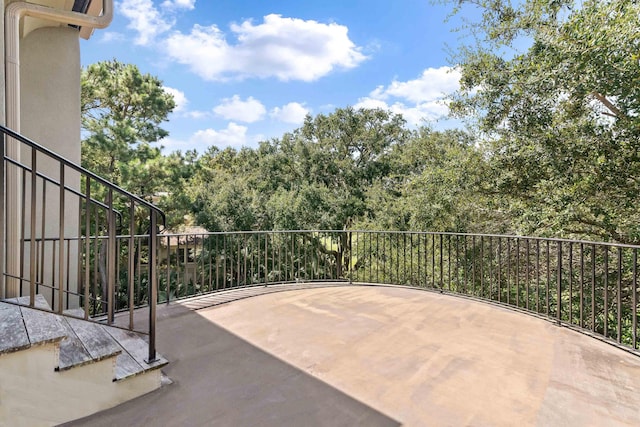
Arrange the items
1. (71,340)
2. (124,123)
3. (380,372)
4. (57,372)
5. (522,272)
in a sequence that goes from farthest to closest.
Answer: (124,123) < (522,272) < (380,372) < (71,340) < (57,372)

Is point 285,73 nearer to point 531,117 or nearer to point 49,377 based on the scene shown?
point 531,117

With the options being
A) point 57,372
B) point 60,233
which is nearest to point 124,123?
point 60,233

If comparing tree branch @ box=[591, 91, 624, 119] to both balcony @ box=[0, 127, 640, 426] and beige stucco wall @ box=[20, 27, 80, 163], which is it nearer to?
balcony @ box=[0, 127, 640, 426]

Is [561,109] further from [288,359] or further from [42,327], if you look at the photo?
[42,327]

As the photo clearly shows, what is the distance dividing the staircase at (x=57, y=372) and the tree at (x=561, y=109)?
614 cm

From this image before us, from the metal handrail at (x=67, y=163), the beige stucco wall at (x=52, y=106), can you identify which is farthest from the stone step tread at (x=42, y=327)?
the beige stucco wall at (x=52, y=106)

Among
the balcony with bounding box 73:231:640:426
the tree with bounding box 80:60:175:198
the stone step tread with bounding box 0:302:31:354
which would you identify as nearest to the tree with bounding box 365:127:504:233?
the balcony with bounding box 73:231:640:426

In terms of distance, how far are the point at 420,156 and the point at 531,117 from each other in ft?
A: 17.7

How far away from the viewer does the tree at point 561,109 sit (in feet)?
14.6

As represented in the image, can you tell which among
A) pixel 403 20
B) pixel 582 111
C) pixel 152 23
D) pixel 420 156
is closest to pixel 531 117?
pixel 582 111

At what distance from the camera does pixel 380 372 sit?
83.9 inches

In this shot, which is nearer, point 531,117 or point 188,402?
point 188,402

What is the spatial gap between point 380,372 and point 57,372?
5.87 ft

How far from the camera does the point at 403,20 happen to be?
846 centimetres
